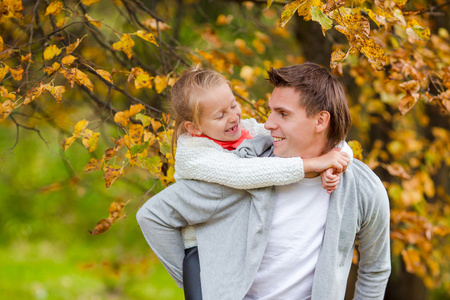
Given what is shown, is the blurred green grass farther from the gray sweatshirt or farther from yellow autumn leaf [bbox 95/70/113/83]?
the gray sweatshirt

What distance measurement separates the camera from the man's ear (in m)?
1.90

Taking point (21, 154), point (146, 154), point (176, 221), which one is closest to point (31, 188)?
point (21, 154)

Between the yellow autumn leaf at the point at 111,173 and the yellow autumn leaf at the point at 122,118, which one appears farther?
the yellow autumn leaf at the point at 122,118

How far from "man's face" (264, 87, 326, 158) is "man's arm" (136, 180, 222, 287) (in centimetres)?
29

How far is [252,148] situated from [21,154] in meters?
5.48

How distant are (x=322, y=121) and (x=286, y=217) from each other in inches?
14.7

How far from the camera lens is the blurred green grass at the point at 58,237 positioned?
226 inches

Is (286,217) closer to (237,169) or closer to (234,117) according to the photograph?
(237,169)

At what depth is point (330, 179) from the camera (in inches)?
71.1

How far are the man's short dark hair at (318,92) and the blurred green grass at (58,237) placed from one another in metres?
3.92

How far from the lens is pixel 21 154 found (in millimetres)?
6703

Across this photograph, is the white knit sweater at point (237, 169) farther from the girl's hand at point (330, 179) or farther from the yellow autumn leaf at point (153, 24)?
the yellow autumn leaf at point (153, 24)

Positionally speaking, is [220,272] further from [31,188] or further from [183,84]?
[31,188]

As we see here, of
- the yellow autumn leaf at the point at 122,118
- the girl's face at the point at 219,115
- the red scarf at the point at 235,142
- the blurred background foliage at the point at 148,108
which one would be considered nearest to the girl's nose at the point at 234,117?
the girl's face at the point at 219,115
